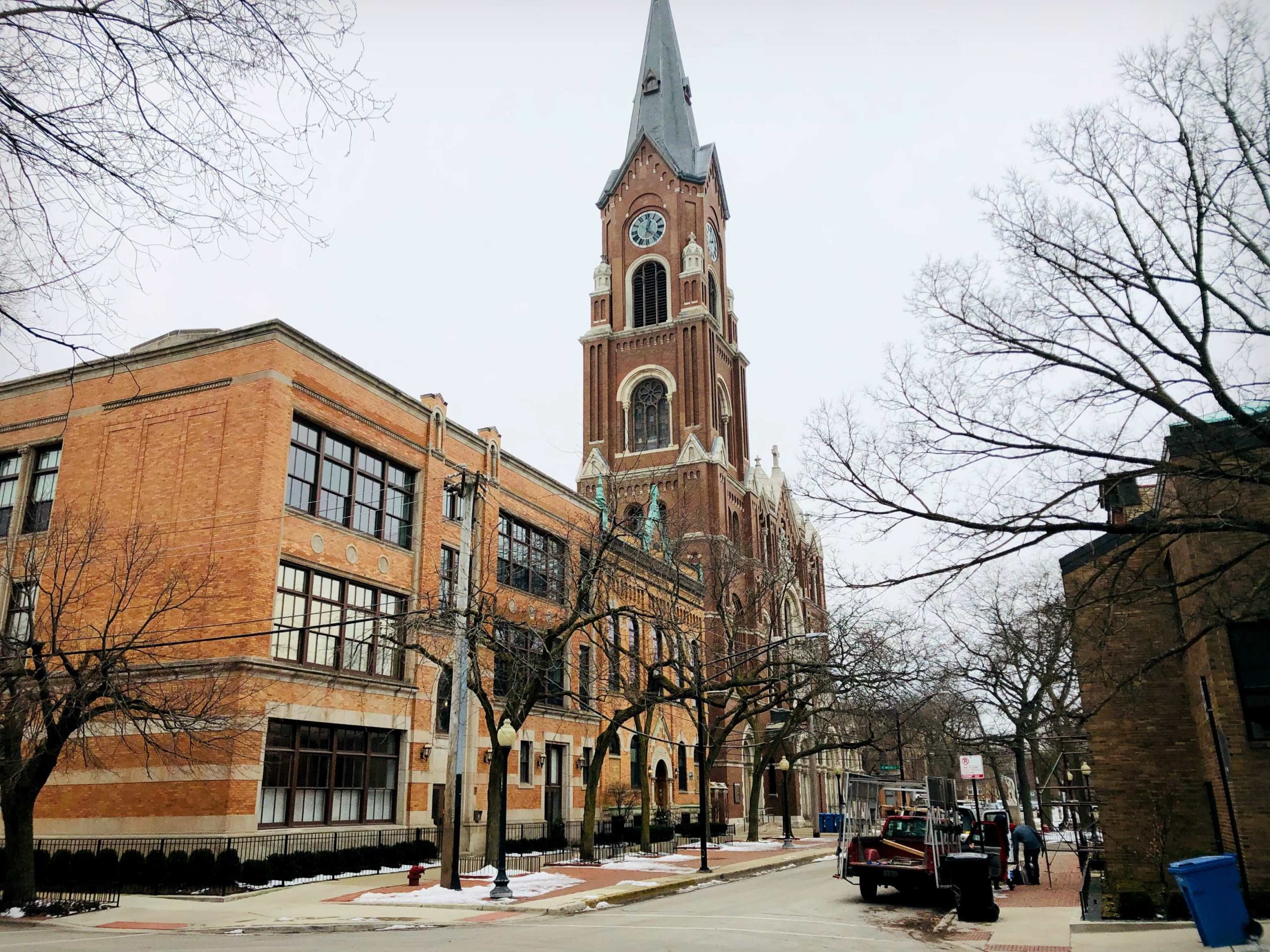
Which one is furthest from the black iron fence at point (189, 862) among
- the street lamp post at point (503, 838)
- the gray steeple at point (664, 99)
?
the gray steeple at point (664, 99)

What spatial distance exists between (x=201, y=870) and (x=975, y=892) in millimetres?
16257

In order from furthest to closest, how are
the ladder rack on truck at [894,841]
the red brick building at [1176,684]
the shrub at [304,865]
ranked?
the shrub at [304,865] → the ladder rack on truck at [894,841] → the red brick building at [1176,684]

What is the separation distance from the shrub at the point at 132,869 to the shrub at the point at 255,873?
2.32 meters

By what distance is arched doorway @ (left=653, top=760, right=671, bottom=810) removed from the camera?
4666cm

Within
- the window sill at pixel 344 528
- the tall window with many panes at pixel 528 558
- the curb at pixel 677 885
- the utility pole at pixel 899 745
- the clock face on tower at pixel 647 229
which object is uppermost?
the clock face on tower at pixel 647 229

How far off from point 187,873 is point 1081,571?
2123 cm

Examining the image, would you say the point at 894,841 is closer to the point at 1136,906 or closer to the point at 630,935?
the point at 1136,906

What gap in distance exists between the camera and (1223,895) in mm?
12219

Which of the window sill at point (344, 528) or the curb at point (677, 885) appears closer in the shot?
the curb at point (677, 885)

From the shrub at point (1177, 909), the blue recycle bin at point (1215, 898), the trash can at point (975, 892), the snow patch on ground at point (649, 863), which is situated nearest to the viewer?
the blue recycle bin at point (1215, 898)

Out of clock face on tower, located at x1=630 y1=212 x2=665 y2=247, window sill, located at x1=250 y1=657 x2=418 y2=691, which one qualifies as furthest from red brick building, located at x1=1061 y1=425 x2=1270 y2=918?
clock face on tower, located at x1=630 y1=212 x2=665 y2=247

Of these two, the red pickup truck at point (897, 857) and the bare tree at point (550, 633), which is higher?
the bare tree at point (550, 633)

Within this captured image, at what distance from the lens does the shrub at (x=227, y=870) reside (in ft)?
70.3

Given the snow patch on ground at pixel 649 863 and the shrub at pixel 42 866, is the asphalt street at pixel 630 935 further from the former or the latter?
the snow patch on ground at pixel 649 863
